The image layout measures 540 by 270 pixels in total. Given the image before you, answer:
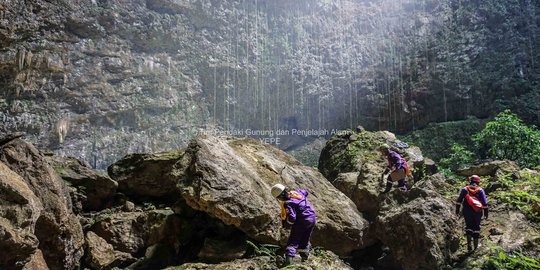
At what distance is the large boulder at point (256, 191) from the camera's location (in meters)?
6.61

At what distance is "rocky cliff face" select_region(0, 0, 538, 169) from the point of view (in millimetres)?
18625

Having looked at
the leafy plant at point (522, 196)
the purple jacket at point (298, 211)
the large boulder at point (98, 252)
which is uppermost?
the purple jacket at point (298, 211)

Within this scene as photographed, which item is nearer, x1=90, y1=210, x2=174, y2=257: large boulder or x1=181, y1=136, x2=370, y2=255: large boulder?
x1=181, y1=136, x2=370, y2=255: large boulder

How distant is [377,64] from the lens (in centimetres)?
2425

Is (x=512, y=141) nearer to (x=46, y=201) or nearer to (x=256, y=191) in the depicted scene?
(x=256, y=191)

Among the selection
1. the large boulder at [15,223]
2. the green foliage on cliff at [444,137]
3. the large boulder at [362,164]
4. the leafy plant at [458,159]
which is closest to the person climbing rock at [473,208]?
the large boulder at [362,164]

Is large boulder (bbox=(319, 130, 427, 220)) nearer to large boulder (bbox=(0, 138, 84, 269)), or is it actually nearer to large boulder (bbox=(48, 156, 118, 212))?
large boulder (bbox=(48, 156, 118, 212))

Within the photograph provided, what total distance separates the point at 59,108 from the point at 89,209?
11.6m

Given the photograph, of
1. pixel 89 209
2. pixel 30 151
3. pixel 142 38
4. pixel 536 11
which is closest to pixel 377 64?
pixel 536 11

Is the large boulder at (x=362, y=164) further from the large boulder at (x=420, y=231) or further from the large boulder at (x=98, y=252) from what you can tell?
the large boulder at (x=98, y=252)

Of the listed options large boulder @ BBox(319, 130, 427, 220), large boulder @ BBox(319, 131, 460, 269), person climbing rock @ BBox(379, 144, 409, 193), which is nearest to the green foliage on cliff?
large boulder @ BBox(319, 130, 427, 220)

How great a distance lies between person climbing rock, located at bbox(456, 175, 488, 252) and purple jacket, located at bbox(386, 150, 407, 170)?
149 centimetres

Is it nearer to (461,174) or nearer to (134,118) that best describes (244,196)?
(461,174)

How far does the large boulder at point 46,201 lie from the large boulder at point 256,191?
6.43 ft
